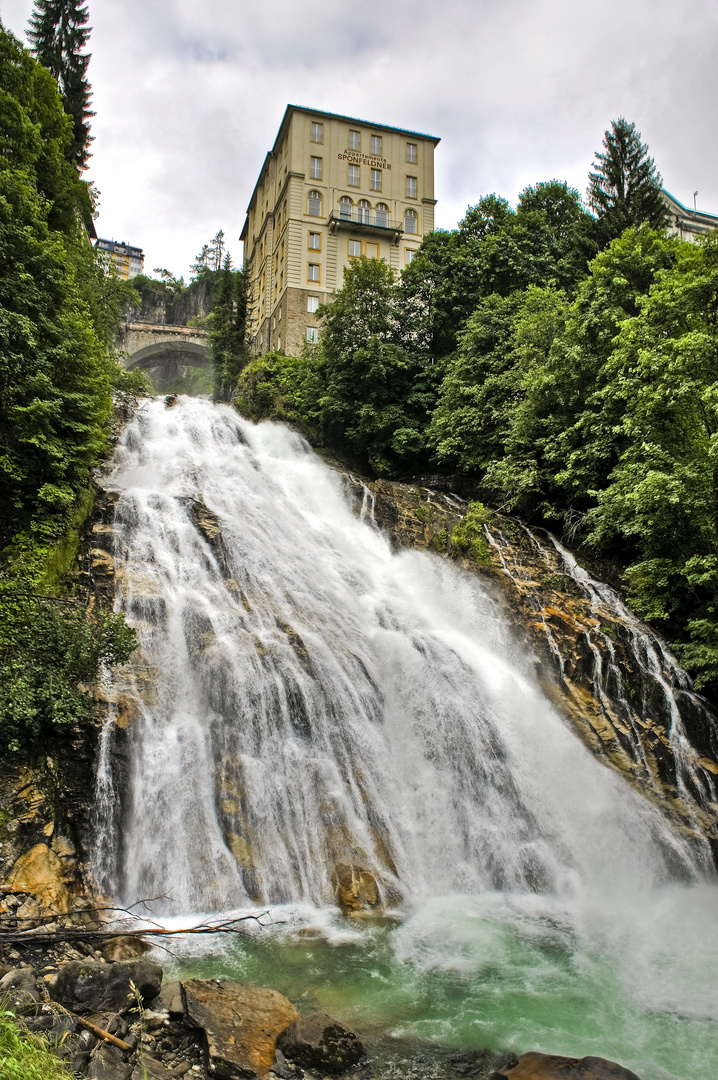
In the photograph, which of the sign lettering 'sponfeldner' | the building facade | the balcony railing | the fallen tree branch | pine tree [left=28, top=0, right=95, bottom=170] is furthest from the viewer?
the sign lettering 'sponfeldner'

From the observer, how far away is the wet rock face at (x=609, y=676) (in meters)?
12.1

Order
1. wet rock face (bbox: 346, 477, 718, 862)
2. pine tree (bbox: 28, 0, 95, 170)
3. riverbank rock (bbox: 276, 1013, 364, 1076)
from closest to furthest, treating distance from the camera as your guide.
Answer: riverbank rock (bbox: 276, 1013, 364, 1076)
wet rock face (bbox: 346, 477, 718, 862)
pine tree (bbox: 28, 0, 95, 170)

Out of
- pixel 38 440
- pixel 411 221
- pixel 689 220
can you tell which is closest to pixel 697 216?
pixel 689 220

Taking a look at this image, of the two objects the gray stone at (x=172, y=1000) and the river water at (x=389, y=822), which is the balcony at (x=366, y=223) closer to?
the river water at (x=389, y=822)

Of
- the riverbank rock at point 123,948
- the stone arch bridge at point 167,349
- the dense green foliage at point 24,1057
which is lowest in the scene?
the riverbank rock at point 123,948

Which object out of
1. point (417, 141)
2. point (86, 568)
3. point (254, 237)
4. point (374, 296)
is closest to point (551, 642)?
point (86, 568)

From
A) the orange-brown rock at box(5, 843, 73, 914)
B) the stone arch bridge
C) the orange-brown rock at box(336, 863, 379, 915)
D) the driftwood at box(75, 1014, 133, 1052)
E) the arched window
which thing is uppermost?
the arched window

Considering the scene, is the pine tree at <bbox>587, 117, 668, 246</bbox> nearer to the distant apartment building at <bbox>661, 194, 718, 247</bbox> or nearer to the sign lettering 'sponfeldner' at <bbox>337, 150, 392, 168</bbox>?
the sign lettering 'sponfeldner' at <bbox>337, 150, 392, 168</bbox>

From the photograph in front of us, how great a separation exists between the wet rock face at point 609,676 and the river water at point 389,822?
19.9 inches

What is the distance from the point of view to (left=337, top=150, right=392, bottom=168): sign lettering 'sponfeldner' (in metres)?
44.6

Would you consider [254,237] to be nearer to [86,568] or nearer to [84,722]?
[86,568]

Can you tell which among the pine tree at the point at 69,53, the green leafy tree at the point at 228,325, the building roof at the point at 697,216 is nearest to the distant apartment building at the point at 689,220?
the building roof at the point at 697,216

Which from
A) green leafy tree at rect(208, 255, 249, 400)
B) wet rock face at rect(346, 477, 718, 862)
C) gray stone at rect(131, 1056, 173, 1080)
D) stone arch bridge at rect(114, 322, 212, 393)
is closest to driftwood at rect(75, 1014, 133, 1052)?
gray stone at rect(131, 1056, 173, 1080)

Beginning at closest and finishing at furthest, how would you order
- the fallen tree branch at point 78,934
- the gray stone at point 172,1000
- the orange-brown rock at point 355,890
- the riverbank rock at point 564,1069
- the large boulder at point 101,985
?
the riverbank rock at point 564,1069
the large boulder at point 101,985
the gray stone at point 172,1000
the fallen tree branch at point 78,934
the orange-brown rock at point 355,890
